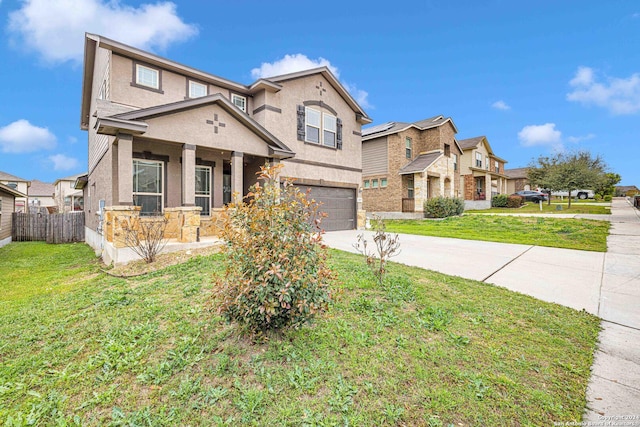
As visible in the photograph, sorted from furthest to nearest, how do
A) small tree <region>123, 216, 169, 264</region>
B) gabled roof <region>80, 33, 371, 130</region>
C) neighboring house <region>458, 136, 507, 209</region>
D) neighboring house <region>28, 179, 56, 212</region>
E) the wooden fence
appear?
1. neighboring house <region>28, 179, 56, 212</region>
2. neighboring house <region>458, 136, 507, 209</region>
3. the wooden fence
4. gabled roof <region>80, 33, 371, 130</region>
5. small tree <region>123, 216, 169, 264</region>

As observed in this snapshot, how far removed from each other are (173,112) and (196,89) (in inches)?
134

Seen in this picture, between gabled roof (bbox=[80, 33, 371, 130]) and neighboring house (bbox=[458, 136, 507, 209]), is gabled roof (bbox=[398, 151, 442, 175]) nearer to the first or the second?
gabled roof (bbox=[80, 33, 371, 130])

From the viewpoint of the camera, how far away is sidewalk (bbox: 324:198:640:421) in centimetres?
274

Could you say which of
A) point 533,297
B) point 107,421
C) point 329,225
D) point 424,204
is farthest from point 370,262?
point 424,204

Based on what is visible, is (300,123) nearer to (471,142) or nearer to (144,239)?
(144,239)

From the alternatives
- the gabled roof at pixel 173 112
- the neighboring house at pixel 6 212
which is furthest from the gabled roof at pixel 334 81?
the neighboring house at pixel 6 212

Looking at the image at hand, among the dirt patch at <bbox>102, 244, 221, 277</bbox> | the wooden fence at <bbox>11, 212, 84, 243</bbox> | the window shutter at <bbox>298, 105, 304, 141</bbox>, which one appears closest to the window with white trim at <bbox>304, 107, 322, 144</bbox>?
the window shutter at <bbox>298, 105, 304, 141</bbox>

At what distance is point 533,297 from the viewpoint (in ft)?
16.0

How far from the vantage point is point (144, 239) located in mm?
7988

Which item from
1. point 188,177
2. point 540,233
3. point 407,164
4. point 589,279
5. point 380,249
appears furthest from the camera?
point 407,164

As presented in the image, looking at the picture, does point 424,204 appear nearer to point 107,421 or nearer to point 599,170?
point 599,170

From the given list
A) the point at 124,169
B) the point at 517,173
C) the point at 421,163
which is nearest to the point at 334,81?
the point at 421,163

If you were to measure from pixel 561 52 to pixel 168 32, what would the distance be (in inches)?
955

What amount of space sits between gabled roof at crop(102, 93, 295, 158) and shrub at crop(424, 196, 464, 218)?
42.7 feet
